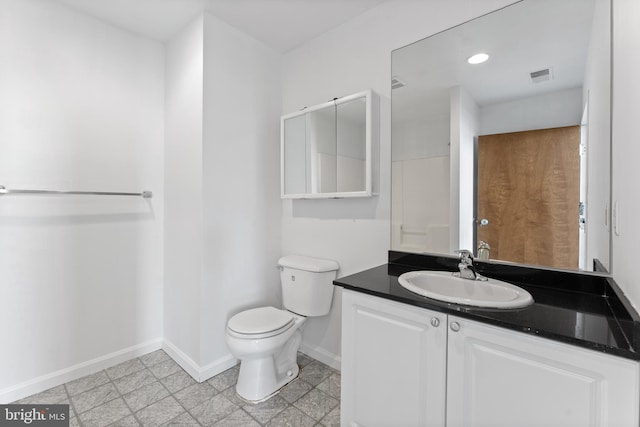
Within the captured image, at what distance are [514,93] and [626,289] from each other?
0.93 metres

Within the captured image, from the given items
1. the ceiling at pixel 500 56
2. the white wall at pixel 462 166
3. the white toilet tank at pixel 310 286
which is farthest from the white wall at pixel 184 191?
the white wall at pixel 462 166

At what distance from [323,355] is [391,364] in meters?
1.07

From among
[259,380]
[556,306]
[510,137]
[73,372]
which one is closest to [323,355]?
[259,380]

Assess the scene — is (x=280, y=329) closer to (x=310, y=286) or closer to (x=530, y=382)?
(x=310, y=286)

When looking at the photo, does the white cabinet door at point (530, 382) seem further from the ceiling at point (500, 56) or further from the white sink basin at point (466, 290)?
the ceiling at point (500, 56)

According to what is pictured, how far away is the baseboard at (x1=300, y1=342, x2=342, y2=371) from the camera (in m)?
2.06

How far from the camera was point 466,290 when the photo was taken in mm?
1375

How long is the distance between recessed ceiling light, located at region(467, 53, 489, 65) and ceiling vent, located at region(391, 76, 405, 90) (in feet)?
1.21

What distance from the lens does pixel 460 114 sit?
5.20 ft

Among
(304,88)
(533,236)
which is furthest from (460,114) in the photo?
(304,88)

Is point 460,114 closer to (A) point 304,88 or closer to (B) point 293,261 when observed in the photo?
(A) point 304,88

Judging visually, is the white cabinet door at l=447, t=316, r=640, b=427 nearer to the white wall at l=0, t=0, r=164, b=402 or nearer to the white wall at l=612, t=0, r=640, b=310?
the white wall at l=612, t=0, r=640, b=310

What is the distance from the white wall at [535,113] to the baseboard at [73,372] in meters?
2.71

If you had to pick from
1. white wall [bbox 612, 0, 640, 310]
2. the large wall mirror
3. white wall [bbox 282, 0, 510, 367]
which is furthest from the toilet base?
white wall [bbox 612, 0, 640, 310]
